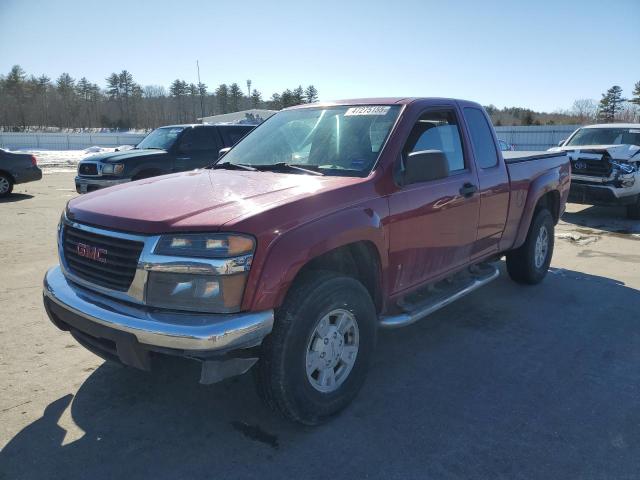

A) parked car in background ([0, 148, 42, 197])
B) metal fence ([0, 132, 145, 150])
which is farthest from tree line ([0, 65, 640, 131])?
parked car in background ([0, 148, 42, 197])

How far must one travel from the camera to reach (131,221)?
2666 mm

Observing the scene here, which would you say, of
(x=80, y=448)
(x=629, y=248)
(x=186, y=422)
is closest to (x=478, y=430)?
(x=186, y=422)

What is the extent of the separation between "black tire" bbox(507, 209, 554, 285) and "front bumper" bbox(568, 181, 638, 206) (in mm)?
4843

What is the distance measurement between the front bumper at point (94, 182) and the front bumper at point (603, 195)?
9128 mm

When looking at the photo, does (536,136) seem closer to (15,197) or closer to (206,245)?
(15,197)

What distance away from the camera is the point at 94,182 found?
9844 millimetres

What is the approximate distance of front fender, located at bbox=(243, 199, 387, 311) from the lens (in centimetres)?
252

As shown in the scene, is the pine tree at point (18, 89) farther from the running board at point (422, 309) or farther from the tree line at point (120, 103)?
the running board at point (422, 309)

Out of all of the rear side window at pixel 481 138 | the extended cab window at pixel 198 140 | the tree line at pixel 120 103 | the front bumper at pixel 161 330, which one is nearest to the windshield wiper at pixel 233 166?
the front bumper at pixel 161 330

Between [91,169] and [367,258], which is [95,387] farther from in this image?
[91,169]

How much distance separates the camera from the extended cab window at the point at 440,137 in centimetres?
380

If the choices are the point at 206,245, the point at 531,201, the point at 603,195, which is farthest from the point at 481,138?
the point at 603,195

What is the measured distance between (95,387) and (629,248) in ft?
26.0

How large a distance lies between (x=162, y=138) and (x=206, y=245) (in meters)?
9.14
